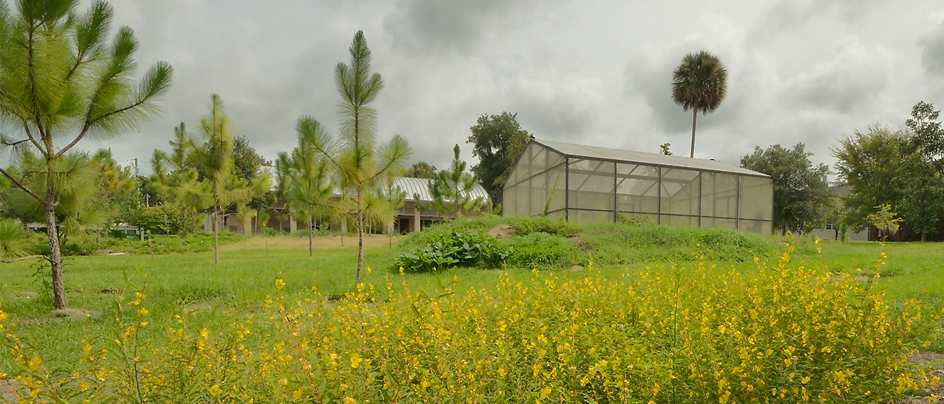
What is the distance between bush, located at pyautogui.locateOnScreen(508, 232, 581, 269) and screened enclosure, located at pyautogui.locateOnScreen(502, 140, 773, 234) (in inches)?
176

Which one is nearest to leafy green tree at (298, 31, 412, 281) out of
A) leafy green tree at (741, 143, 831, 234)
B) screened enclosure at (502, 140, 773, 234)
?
screened enclosure at (502, 140, 773, 234)

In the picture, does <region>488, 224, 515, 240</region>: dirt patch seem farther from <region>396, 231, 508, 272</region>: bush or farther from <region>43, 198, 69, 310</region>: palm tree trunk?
<region>43, 198, 69, 310</region>: palm tree trunk

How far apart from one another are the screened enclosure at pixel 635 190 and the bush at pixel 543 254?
4.47 m

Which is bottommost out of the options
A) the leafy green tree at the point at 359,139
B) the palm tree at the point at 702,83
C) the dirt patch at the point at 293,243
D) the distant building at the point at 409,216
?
the dirt patch at the point at 293,243

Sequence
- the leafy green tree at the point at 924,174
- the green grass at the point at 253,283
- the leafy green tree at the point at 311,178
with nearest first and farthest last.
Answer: the green grass at the point at 253,283 → the leafy green tree at the point at 311,178 → the leafy green tree at the point at 924,174

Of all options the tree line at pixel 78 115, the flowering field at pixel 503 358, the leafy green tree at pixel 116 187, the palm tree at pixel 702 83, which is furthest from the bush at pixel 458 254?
the palm tree at pixel 702 83

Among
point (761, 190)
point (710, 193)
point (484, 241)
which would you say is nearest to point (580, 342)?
point (484, 241)

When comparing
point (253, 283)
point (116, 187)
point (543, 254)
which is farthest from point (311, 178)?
point (116, 187)

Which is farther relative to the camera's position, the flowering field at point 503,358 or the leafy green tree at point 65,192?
the leafy green tree at point 65,192

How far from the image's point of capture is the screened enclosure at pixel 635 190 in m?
15.4

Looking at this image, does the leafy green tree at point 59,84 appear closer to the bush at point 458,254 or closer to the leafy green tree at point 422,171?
the bush at point 458,254

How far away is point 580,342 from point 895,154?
27415mm

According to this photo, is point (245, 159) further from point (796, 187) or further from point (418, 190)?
point (796, 187)

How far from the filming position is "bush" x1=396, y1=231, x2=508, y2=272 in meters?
9.17
